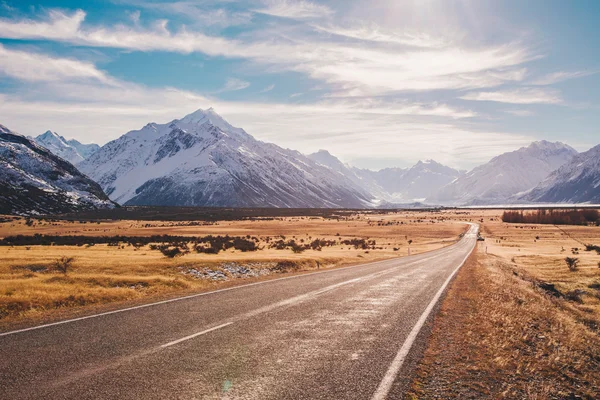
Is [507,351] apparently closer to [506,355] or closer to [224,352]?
[506,355]

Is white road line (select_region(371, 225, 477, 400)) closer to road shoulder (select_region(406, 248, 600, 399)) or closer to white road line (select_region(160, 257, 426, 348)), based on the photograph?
road shoulder (select_region(406, 248, 600, 399))

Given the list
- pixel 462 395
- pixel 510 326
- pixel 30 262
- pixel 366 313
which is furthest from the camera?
pixel 30 262

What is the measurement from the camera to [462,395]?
23.2ft

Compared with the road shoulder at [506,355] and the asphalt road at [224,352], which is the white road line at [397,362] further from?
the road shoulder at [506,355]

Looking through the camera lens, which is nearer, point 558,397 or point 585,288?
point 558,397

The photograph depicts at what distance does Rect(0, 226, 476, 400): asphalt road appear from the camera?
23.6ft

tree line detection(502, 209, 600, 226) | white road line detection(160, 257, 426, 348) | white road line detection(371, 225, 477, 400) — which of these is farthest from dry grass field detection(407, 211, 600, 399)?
tree line detection(502, 209, 600, 226)

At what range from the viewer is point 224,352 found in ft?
30.3

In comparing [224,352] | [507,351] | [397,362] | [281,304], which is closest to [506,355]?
[507,351]

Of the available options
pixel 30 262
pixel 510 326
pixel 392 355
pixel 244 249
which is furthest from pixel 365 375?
pixel 244 249

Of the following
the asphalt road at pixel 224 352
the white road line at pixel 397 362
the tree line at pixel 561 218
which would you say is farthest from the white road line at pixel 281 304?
the tree line at pixel 561 218

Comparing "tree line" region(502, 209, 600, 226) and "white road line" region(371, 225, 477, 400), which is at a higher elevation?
"white road line" region(371, 225, 477, 400)

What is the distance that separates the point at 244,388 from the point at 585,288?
Answer: 2596 centimetres

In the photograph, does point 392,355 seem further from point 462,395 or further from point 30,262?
point 30,262
